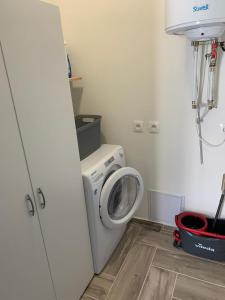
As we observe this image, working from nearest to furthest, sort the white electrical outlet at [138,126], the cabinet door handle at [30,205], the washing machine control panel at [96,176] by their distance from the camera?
1. the cabinet door handle at [30,205]
2. the washing machine control panel at [96,176]
3. the white electrical outlet at [138,126]

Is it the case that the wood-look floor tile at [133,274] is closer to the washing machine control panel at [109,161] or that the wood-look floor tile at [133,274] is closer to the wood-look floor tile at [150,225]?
the wood-look floor tile at [150,225]

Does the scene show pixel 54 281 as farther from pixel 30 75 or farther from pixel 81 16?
pixel 81 16

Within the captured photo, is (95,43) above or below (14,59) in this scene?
above

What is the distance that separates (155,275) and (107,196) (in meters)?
0.72

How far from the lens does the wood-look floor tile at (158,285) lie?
5.11ft

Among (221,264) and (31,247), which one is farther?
(221,264)

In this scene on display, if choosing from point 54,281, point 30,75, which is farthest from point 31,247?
point 30,75

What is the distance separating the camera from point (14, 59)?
0.92m

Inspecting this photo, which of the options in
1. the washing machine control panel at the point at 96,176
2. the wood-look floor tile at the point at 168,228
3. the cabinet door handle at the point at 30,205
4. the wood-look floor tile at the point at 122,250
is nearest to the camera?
the cabinet door handle at the point at 30,205

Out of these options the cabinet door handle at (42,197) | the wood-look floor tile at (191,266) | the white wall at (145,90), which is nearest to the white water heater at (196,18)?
the white wall at (145,90)

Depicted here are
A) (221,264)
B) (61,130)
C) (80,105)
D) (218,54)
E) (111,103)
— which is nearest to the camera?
(61,130)

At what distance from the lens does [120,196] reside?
6.43 feet

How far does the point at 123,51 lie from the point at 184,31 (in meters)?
0.57

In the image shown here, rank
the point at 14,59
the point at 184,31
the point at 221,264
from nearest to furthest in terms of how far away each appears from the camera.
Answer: the point at 14,59 → the point at 184,31 → the point at 221,264
